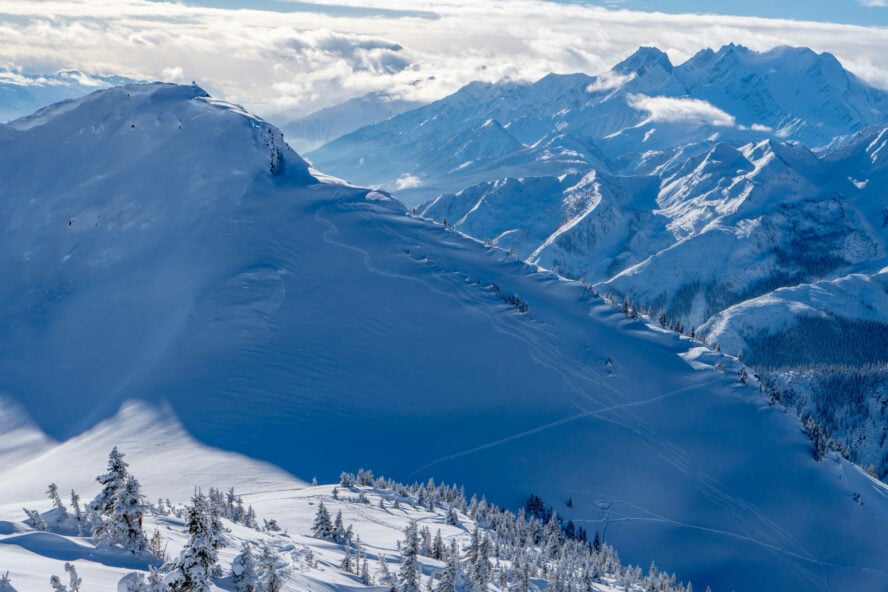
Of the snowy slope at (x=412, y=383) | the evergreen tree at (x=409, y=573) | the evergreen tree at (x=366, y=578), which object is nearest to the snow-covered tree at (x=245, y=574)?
the evergreen tree at (x=409, y=573)

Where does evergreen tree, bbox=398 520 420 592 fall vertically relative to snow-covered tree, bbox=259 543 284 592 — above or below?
below

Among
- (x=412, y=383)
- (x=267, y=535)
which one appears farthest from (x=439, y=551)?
(x=412, y=383)

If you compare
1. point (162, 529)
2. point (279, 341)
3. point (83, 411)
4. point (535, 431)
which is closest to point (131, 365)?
point (83, 411)

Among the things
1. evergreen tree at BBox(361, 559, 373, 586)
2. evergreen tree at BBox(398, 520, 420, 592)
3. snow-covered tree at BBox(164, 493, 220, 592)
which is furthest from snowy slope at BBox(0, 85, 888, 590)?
snow-covered tree at BBox(164, 493, 220, 592)

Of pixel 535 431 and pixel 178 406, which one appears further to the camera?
pixel 535 431

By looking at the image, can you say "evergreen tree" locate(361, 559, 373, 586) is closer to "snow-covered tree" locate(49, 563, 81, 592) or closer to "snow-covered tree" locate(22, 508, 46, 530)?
"snow-covered tree" locate(22, 508, 46, 530)

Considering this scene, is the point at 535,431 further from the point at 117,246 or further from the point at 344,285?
the point at 117,246

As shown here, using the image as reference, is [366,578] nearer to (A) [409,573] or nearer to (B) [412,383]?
(A) [409,573]

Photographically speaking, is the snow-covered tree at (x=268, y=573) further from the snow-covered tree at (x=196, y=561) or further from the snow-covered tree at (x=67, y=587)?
the snow-covered tree at (x=67, y=587)
